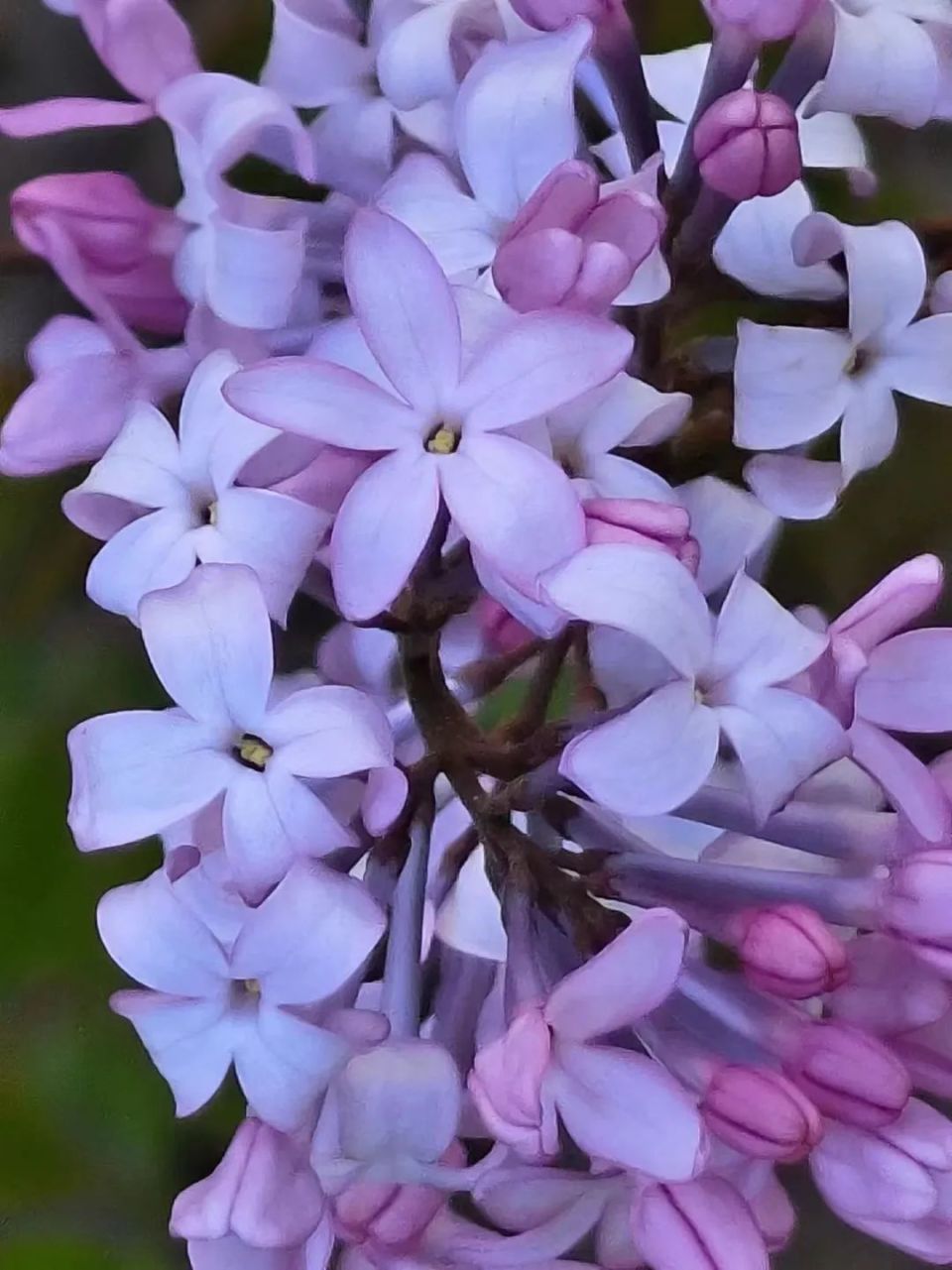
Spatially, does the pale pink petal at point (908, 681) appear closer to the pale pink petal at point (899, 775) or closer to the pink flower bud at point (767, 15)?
the pale pink petal at point (899, 775)

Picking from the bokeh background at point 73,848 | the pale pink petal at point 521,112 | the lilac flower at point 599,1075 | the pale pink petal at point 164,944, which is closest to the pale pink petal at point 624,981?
the lilac flower at point 599,1075

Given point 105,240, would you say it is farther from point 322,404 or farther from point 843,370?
point 843,370

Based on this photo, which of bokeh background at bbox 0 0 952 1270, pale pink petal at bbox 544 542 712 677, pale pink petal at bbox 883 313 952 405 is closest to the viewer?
pale pink petal at bbox 544 542 712 677

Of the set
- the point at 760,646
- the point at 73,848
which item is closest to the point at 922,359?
the point at 760,646

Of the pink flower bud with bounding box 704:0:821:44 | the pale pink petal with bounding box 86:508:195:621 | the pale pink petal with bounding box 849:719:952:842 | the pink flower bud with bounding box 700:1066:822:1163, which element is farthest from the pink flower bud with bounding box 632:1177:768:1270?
the pink flower bud with bounding box 704:0:821:44

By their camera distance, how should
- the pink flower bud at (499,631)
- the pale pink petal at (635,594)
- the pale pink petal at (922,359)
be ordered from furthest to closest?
the pink flower bud at (499,631)
the pale pink petal at (922,359)
the pale pink petal at (635,594)

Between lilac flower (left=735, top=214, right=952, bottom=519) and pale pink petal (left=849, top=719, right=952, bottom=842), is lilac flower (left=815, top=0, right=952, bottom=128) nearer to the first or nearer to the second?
lilac flower (left=735, top=214, right=952, bottom=519)
